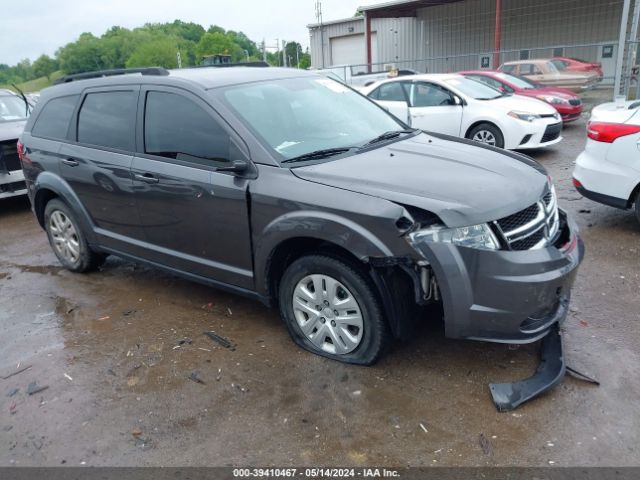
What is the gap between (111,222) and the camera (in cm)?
469

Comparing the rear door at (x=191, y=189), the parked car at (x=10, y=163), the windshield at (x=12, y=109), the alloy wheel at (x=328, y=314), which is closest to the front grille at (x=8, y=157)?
the parked car at (x=10, y=163)

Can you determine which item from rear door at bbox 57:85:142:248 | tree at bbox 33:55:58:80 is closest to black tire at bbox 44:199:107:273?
rear door at bbox 57:85:142:248

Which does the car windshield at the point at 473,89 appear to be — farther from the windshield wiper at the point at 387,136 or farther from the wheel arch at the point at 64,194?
the wheel arch at the point at 64,194

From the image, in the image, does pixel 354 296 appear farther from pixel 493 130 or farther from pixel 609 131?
pixel 493 130

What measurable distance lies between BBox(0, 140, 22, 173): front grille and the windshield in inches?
32.3

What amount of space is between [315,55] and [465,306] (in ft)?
118

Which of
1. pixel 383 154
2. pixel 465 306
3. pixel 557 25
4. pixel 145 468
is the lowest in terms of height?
pixel 145 468

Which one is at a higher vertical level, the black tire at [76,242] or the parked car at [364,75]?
the parked car at [364,75]

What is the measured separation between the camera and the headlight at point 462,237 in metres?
2.95

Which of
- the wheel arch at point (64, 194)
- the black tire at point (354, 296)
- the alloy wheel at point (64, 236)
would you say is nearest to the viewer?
the black tire at point (354, 296)

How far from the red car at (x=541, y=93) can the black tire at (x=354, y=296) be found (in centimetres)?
963

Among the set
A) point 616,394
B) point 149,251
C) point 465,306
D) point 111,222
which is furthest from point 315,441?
point 111,222

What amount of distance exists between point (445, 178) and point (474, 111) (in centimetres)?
678

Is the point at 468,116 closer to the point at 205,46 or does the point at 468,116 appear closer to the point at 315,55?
the point at 315,55
